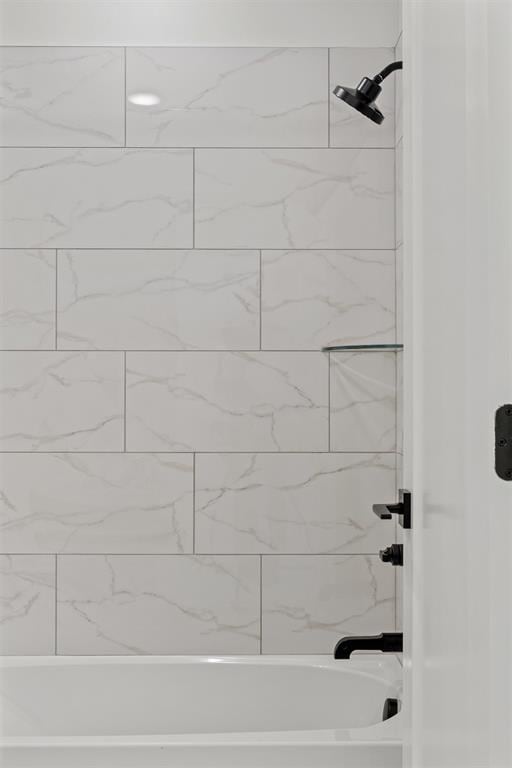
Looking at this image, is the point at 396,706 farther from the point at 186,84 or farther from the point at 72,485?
the point at 186,84

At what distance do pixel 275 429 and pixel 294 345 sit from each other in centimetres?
23

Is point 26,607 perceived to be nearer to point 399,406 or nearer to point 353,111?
point 399,406

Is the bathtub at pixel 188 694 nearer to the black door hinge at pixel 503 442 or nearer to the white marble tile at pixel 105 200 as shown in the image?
the white marble tile at pixel 105 200

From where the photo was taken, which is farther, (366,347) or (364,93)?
(366,347)

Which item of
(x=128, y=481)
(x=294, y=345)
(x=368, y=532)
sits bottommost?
(x=368, y=532)

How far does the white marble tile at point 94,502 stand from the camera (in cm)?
198

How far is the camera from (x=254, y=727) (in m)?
1.90

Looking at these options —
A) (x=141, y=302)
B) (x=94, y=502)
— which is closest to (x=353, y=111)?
(x=141, y=302)

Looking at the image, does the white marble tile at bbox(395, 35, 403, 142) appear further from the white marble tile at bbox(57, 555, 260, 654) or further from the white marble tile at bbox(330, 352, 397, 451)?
the white marble tile at bbox(57, 555, 260, 654)

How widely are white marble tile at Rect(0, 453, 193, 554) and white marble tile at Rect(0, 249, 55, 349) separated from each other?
1.01 feet

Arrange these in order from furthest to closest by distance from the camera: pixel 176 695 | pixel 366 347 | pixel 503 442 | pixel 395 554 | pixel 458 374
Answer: pixel 176 695
pixel 366 347
pixel 395 554
pixel 458 374
pixel 503 442

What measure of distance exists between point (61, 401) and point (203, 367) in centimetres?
38

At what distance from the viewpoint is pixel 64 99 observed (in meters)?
1.98

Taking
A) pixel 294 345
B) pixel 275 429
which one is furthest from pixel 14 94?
pixel 275 429
